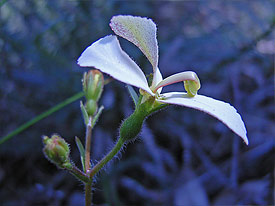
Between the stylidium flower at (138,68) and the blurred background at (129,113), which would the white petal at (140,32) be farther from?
the blurred background at (129,113)

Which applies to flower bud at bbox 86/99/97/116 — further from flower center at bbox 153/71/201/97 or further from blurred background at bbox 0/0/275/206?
blurred background at bbox 0/0/275/206

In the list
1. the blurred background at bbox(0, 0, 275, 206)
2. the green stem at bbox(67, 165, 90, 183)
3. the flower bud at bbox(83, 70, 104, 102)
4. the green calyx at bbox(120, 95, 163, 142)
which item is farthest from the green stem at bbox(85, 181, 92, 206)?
the blurred background at bbox(0, 0, 275, 206)

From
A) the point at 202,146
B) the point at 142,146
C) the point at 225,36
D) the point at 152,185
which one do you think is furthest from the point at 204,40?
the point at 152,185

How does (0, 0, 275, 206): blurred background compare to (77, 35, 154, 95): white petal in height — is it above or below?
above

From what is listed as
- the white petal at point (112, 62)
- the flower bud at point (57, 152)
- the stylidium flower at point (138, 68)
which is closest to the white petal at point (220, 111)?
the stylidium flower at point (138, 68)

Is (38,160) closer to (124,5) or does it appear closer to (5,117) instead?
(5,117)
